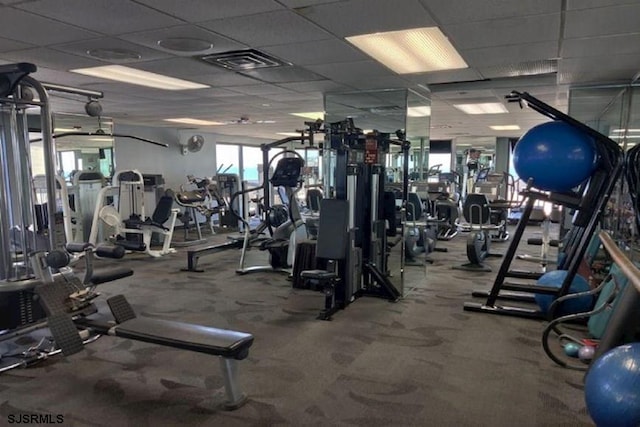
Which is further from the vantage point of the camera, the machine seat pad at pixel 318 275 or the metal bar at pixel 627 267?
the machine seat pad at pixel 318 275

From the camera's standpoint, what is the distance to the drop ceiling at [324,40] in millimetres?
2559

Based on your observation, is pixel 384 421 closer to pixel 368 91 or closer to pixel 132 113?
pixel 368 91

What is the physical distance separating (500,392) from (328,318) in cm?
168

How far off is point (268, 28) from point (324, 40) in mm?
487

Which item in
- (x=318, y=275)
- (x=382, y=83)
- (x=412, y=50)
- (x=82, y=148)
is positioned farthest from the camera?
(x=82, y=148)

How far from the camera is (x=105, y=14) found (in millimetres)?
2652

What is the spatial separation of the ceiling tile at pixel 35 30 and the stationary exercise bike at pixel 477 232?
5.06 m

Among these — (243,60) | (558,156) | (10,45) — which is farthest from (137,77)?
(558,156)

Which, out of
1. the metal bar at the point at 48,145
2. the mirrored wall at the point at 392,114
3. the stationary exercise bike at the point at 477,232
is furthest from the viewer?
the stationary exercise bike at the point at 477,232

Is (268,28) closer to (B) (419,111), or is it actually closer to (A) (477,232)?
(B) (419,111)

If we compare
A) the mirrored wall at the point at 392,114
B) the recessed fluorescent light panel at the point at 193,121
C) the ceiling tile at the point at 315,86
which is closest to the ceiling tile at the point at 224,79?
the ceiling tile at the point at 315,86

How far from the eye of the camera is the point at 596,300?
3.83 meters

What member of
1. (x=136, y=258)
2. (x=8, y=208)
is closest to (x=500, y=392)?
(x=8, y=208)

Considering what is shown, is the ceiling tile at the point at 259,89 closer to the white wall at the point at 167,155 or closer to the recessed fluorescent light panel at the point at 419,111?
the recessed fluorescent light panel at the point at 419,111
